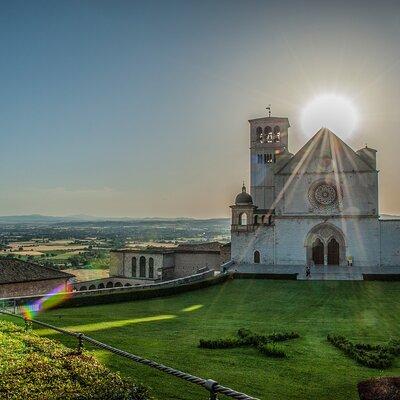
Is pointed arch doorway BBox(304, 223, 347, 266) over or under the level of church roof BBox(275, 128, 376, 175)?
under

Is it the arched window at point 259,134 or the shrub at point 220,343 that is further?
the arched window at point 259,134

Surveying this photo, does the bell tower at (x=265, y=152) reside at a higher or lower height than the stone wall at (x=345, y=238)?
higher

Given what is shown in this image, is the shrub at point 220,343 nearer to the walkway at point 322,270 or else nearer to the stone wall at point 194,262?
the walkway at point 322,270

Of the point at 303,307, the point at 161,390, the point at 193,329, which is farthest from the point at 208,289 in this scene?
the point at 161,390

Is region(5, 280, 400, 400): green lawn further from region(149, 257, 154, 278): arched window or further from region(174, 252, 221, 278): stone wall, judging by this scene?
region(149, 257, 154, 278): arched window

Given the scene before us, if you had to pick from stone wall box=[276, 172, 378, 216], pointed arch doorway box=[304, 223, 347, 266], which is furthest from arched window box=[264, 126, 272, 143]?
pointed arch doorway box=[304, 223, 347, 266]

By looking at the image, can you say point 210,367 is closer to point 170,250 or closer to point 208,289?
point 208,289

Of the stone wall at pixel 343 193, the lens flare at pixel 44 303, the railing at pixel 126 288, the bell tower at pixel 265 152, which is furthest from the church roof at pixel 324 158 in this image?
the lens flare at pixel 44 303
